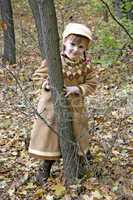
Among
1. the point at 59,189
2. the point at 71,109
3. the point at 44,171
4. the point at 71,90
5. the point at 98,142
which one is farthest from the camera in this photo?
the point at 98,142

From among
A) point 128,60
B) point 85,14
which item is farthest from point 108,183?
point 85,14

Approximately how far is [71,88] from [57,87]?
22cm

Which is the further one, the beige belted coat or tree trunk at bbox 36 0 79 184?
the beige belted coat

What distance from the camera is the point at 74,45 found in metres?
4.27

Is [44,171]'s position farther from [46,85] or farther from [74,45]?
[74,45]

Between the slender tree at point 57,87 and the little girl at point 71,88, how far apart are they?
0.15m

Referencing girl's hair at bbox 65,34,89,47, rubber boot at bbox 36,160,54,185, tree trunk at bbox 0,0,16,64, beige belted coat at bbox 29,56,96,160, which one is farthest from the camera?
tree trunk at bbox 0,0,16,64

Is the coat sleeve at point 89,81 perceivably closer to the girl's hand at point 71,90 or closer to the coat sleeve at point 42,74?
the girl's hand at point 71,90

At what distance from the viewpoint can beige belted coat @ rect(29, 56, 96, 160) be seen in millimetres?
4348

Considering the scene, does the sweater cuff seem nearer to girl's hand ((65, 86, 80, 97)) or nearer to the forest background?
girl's hand ((65, 86, 80, 97))

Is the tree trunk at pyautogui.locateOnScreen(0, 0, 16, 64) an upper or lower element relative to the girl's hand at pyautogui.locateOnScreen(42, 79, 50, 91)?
upper

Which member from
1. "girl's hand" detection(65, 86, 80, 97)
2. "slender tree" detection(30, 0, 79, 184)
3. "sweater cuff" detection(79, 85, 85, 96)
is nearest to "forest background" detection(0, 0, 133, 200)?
"slender tree" detection(30, 0, 79, 184)

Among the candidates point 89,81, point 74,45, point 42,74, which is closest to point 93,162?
point 89,81

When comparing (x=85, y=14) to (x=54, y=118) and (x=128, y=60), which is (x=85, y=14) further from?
(x=54, y=118)
